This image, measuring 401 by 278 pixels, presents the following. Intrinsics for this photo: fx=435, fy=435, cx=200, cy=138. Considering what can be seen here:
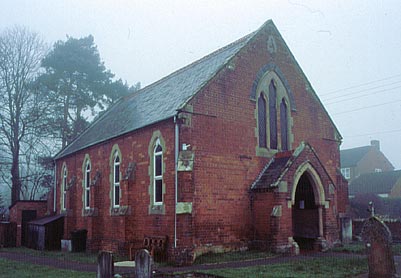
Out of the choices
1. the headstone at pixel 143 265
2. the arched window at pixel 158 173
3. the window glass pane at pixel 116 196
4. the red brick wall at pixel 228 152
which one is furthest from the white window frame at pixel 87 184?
the headstone at pixel 143 265

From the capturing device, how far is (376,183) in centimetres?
5612

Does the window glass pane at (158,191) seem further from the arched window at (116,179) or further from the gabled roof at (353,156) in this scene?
the gabled roof at (353,156)

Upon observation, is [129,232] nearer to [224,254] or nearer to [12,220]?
[224,254]

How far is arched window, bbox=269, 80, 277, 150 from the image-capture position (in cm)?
2067

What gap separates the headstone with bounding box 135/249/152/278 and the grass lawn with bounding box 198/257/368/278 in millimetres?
2879

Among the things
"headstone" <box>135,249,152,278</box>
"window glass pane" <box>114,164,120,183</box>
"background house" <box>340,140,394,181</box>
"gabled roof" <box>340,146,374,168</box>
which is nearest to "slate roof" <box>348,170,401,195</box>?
"background house" <box>340,140,394,181</box>

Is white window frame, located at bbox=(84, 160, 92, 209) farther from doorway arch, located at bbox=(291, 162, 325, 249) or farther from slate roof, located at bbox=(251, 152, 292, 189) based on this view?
doorway arch, located at bbox=(291, 162, 325, 249)

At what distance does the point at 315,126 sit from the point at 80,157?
15.0m

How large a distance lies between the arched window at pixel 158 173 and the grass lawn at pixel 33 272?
5043mm

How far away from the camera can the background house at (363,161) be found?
6662cm

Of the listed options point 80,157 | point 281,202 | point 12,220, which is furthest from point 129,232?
point 12,220

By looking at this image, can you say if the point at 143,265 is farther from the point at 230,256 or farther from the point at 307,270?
the point at 230,256

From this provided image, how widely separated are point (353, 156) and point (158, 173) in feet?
185

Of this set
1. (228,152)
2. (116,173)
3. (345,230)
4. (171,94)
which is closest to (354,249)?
(345,230)
